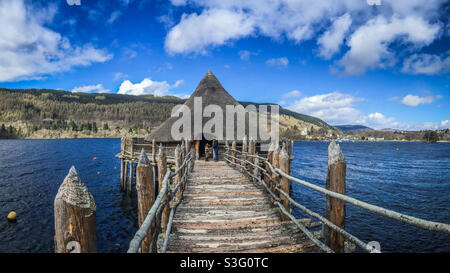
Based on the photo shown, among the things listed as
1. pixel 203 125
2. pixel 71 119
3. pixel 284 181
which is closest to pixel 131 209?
pixel 203 125

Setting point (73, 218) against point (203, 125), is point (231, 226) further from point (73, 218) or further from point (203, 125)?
point (203, 125)

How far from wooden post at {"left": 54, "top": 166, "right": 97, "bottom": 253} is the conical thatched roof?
52.1 ft

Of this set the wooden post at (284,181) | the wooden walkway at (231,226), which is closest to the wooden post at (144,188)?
the wooden walkway at (231,226)

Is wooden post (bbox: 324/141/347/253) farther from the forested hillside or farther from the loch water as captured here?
the forested hillside

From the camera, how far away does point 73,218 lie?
4.71 feet

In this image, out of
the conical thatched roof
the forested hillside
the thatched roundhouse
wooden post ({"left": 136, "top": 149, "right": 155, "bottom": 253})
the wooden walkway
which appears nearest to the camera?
wooden post ({"left": 136, "top": 149, "right": 155, "bottom": 253})

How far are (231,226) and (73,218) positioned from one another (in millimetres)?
3310

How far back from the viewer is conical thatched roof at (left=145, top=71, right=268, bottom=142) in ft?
59.4

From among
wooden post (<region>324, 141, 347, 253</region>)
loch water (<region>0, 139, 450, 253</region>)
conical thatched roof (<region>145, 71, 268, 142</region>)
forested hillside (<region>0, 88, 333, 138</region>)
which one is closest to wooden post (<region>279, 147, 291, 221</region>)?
wooden post (<region>324, 141, 347, 253</region>)

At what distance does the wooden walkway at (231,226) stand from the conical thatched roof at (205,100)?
11.9m

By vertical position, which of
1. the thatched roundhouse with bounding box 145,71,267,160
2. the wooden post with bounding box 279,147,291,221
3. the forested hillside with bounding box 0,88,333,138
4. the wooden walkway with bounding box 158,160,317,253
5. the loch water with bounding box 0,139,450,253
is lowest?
the loch water with bounding box 0,139,450,253

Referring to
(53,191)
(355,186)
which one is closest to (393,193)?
(355,186)

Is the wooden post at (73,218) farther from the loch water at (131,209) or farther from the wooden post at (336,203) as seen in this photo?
the loch water at (131,209)
